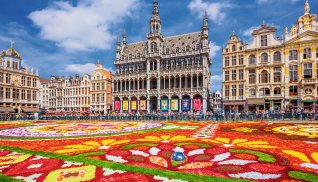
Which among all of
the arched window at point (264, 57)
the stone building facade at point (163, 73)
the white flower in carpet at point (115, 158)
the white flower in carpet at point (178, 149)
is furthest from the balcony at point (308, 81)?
the white flower in carpet at point (115, 158)

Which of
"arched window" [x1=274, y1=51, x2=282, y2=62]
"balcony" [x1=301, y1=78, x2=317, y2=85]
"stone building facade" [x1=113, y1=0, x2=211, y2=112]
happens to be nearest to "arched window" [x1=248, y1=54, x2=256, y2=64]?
"arched window" [x1=274, y1=51, x2=282, y2=62]

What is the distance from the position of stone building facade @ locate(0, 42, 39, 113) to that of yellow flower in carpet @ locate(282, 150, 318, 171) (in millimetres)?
60349

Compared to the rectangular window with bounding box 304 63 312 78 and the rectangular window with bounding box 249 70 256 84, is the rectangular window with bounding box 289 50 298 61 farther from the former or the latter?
the rectangular window with bounding box 249 70 256 84

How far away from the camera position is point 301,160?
294 inches

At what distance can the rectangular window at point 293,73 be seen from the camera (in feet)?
126

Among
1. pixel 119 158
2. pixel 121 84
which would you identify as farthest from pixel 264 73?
pixel 119 158

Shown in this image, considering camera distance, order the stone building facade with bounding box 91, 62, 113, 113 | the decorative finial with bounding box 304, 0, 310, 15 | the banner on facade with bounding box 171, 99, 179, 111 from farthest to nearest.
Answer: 1. the stone building facade with bounding box 91, 62, 113, 113
2. the banner on facade with bounding box 171, 99, 179, 111
3. the decorative finial with bounding box 304, 0, 310, 15

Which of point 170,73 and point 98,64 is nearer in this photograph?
point 170,73

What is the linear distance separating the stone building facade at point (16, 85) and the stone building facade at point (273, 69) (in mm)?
51131

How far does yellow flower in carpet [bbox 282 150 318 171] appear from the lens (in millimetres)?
6793

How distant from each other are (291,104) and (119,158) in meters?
38.3

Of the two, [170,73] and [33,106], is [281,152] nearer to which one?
[170,73]

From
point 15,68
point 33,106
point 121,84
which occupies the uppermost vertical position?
point 15,68

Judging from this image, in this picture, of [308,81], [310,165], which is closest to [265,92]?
[308,81]
